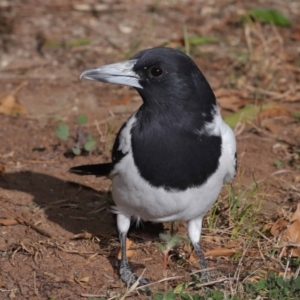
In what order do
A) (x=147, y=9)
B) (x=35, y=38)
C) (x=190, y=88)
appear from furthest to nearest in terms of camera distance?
1. (x=147, y=9)
2. (x=35, y=38)
3. (x=190, y=88)


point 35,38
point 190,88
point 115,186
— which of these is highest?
point 190,88

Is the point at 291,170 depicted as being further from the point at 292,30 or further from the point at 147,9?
the point at 147,9

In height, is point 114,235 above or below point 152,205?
below

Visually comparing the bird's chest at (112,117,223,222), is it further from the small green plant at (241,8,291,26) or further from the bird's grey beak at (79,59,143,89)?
the small green plant at (241,8,291,26)

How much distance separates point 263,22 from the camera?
301 inches

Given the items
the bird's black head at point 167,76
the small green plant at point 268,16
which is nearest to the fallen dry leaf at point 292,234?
the bird's black head at point 167,76

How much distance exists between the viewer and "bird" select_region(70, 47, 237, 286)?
389cm

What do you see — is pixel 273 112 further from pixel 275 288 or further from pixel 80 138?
pixel 275 288

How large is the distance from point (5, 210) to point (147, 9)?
149 inches

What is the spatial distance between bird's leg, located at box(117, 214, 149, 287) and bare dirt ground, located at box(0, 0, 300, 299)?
0.06m

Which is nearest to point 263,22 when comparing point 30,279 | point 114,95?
point 114,95

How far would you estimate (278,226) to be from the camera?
448 cm

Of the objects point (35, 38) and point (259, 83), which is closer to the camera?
point (259, 83)

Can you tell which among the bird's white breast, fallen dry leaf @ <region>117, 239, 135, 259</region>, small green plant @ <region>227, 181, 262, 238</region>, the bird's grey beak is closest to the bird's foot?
fallen dry leaf @ <region>117, 239, 135, 259</region>
